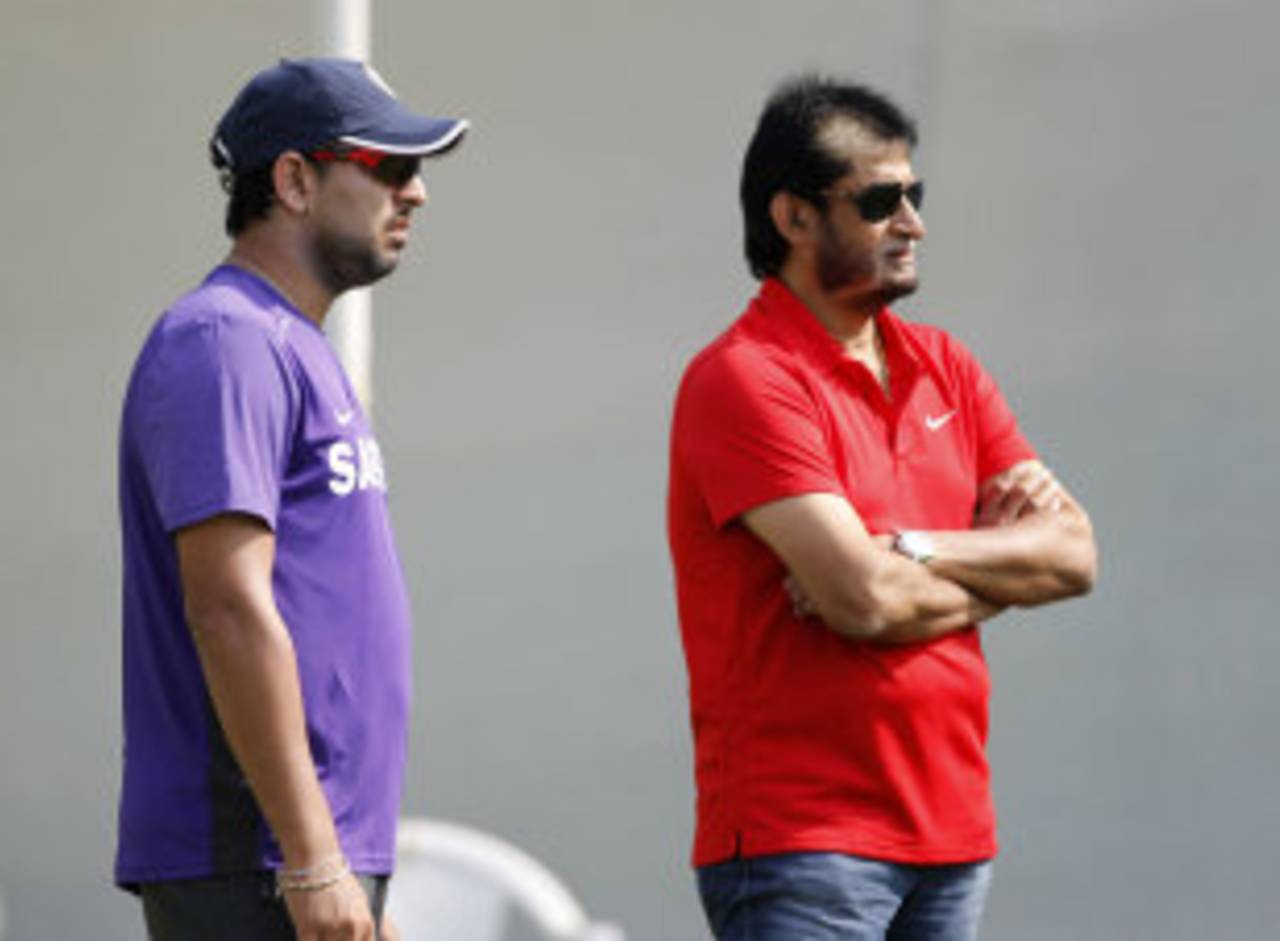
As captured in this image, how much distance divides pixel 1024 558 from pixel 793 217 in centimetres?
60

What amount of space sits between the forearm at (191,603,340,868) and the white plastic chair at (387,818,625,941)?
0.25 m

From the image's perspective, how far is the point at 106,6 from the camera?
5.43 metres

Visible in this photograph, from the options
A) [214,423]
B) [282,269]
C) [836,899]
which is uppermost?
[282,269]

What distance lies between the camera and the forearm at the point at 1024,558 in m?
3.59

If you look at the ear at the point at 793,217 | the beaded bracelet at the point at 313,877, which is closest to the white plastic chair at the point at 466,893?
the beaded bracelet at the point at 313,877

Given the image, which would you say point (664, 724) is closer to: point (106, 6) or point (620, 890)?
point (620, 890)

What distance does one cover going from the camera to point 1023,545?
371 centimetres

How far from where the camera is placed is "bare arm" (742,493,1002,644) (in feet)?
11.2

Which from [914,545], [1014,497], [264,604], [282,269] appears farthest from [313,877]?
[1014,497]

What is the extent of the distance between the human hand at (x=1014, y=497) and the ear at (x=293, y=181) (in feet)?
3.94

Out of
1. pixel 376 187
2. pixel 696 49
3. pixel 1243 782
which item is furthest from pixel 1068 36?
pixel 376 187

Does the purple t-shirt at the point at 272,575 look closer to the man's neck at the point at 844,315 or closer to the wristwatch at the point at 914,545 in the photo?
the wristwatch at the point at 914,545

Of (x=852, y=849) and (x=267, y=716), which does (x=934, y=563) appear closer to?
(x=852, y=849)

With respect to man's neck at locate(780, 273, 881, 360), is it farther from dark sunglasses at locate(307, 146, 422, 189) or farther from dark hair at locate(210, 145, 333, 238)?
dark hair at locate(210, 145, 333, 238)
